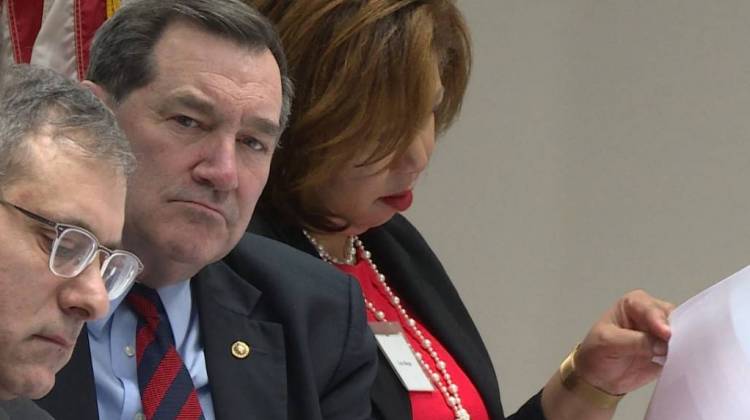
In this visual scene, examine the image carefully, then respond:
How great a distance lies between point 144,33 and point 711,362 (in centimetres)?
84

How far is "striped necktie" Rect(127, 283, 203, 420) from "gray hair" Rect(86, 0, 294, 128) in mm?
274

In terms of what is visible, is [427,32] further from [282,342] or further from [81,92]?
[81,92]

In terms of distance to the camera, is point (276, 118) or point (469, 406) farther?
point (469, 406)

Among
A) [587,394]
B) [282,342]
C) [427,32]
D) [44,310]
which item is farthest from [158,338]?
[587,394]

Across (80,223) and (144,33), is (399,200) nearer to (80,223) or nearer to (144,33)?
(144,33)

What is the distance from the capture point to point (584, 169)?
391 centimetres

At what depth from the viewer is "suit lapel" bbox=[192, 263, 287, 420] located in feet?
6.09

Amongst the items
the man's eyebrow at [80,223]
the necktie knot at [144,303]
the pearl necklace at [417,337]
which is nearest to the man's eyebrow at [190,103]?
the necktie knot at [144,303]

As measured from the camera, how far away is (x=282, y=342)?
198cm

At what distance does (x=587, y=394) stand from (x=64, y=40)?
1.11 metres

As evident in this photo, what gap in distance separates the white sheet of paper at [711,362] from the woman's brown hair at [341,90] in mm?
611

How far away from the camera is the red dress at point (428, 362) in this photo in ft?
7.70

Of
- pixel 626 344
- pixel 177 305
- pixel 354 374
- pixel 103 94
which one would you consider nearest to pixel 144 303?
pixel 177 305

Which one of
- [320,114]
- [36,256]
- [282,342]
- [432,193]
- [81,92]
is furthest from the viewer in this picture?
[432,193]
